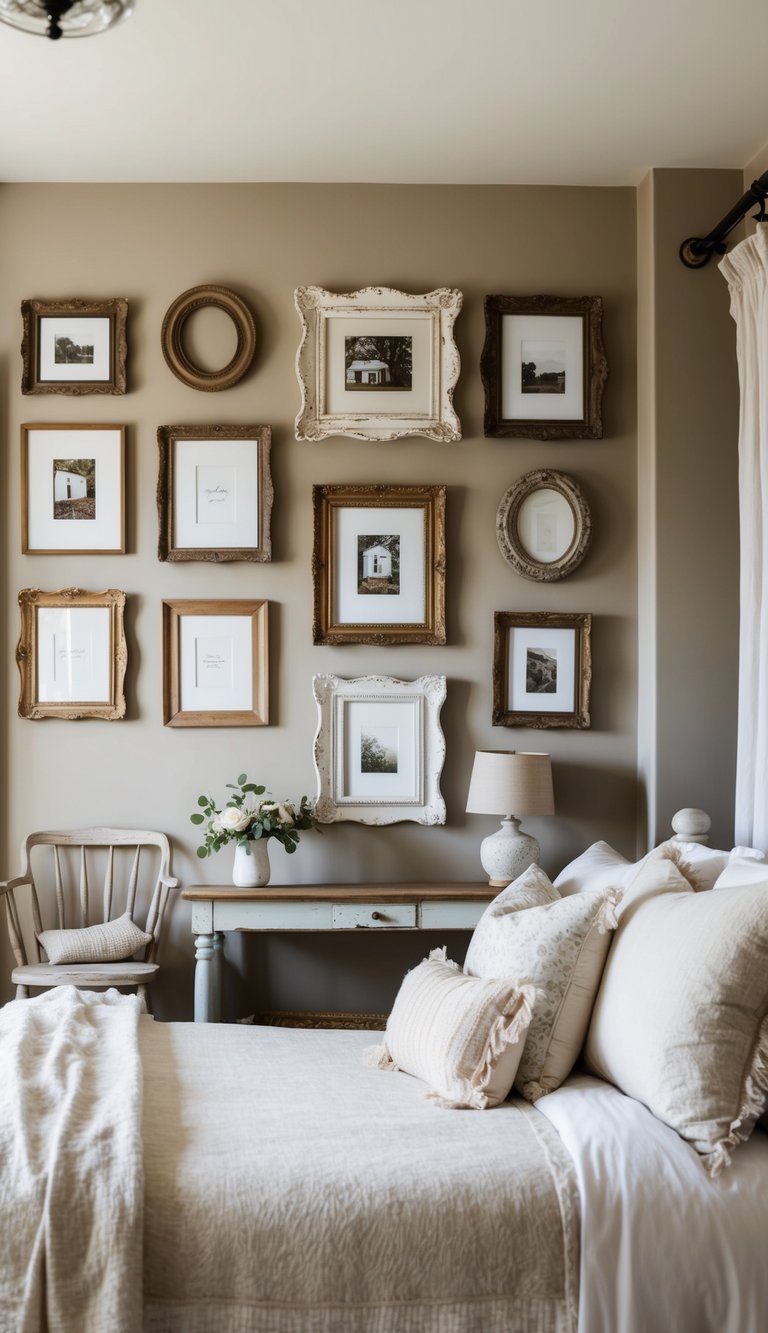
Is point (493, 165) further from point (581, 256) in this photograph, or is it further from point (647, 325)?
point (647, 325)

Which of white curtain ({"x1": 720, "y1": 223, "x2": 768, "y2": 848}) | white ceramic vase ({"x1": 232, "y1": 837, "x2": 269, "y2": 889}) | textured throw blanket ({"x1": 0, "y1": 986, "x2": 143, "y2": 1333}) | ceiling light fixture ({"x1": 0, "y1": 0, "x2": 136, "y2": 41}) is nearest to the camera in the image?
textured throw blanket ({"x1": 0, "y1": 986, "x2": 143, "y2": 1333})

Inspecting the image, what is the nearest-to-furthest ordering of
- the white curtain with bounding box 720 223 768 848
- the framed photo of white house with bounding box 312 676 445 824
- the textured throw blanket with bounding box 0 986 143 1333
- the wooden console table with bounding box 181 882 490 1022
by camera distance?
the textured throw blanket with bounding box 0 986 143 1333 < the white curtain with bounding box 720 223 768 848 < the wooden console table with bounding box 181 882 490 1022 < the framed photo of white house with bounding box 312 676 445 824

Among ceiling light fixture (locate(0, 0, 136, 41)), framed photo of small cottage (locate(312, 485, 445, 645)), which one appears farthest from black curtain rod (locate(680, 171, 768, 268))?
ceiling light fixture (locate(0, 0, 136, 41))

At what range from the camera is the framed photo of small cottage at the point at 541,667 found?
3820mm

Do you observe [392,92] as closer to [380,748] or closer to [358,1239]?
[380,748]

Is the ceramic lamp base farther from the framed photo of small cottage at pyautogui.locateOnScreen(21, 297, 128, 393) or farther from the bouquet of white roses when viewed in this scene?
the framed photo of small cottage at pyautogui.locateOnScreen(21, 297, 128, 393)

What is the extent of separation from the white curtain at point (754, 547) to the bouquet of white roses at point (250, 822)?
1.36 metres

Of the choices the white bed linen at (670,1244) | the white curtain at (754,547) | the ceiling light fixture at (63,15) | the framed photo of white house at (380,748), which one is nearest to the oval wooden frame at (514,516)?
the framed photo of white house at (380,748)

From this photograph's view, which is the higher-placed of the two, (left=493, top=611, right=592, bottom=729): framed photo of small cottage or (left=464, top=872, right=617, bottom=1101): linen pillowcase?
(left=493, top=611, right=592, bottom=729): framed photo of small cottage

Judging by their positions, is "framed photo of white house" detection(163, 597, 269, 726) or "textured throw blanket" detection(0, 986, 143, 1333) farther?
"framed photo of white house" detection(163, 597, 269, 726)

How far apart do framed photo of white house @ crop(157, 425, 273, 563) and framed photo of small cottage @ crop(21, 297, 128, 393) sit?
11.4 inches

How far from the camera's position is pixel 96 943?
358 cm

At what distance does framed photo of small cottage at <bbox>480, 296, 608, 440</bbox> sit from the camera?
3.83 metres

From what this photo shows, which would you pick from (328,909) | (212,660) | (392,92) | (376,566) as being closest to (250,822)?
(328,909)
